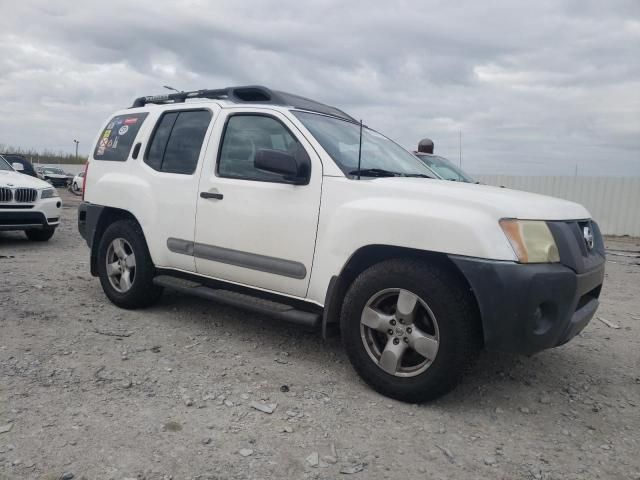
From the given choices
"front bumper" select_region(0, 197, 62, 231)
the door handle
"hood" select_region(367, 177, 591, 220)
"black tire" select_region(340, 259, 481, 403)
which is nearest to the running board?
"black tire" select_region(340, 259, 481, 403)

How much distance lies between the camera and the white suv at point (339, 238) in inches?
111

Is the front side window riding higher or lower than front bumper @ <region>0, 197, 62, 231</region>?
higher

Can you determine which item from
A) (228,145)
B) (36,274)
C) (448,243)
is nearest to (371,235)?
(448,243)

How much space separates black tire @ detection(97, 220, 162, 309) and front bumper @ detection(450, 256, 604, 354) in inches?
110

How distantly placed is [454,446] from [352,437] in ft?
1.70

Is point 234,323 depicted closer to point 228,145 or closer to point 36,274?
point 228,145

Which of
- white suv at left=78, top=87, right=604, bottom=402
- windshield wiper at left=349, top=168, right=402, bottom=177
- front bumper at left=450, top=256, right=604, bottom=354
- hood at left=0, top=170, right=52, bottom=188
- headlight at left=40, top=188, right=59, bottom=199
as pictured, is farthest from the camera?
headlight at left=40, top=188, right=59, bottom=199

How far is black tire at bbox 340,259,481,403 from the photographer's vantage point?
287cm

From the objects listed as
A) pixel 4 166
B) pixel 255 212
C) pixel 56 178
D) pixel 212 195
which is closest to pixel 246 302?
pixel 255 212

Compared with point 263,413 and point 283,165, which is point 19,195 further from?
point 263,413

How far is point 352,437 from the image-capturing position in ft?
8.89

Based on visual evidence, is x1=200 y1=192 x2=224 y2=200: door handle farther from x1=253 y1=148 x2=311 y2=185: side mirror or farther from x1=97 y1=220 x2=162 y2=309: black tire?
x1=97 y1=220 x2=162 y2=309: black tire

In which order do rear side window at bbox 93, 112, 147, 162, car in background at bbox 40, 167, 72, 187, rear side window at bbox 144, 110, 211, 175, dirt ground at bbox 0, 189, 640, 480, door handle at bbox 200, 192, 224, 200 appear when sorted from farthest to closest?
car in background at bbox 40, 167, 72, 187 → rear side window at bbox 93, 112, 147, 162 → rear side window at bbox 144, 110, 211, 175 → door handle at bbox 200, 192, 224, 200 → dirt ground at bbox 0, 189, 640, 480

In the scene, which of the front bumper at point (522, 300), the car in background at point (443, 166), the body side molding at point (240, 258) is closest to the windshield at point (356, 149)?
the body side molding at point (240, 258)
